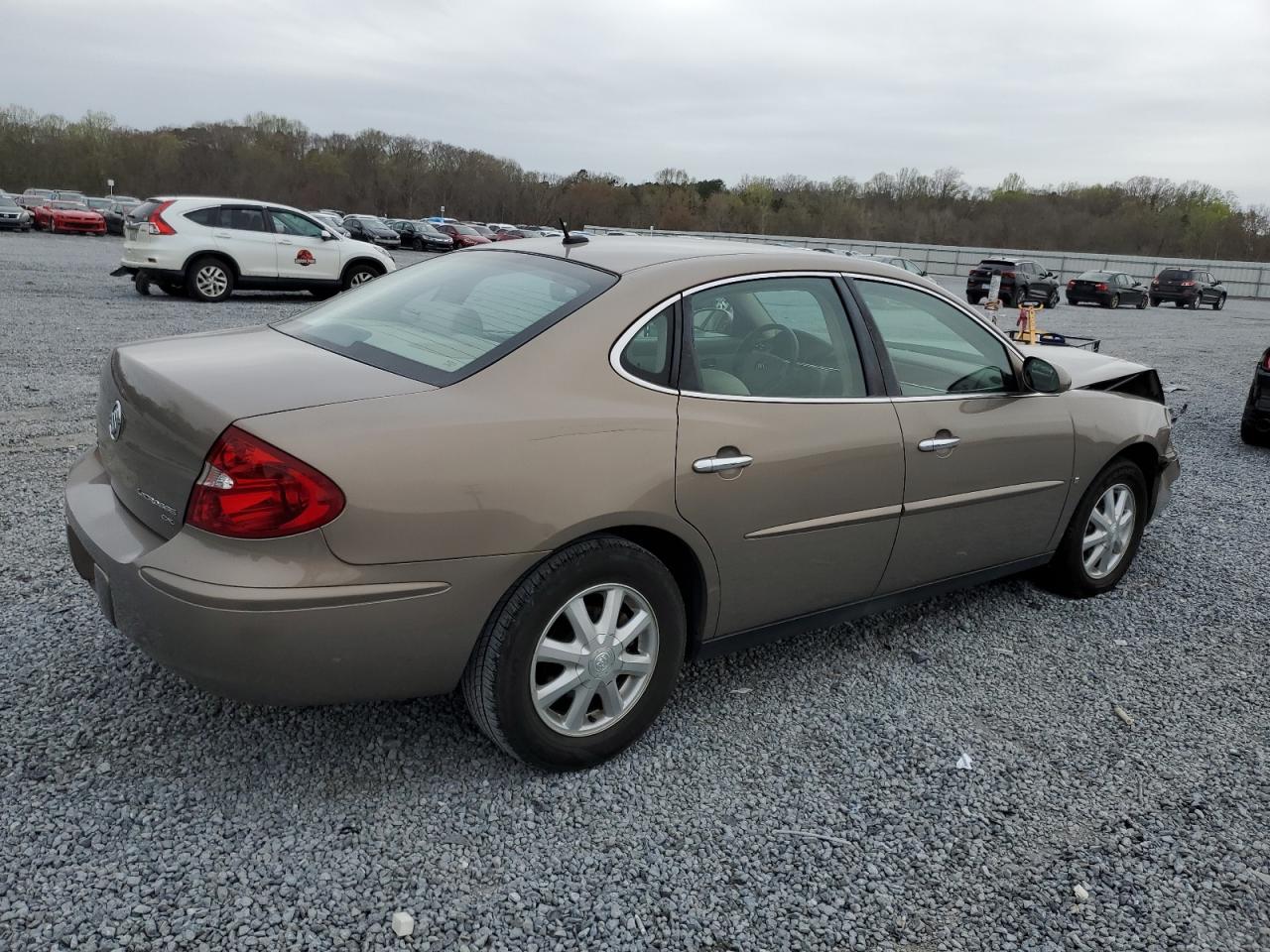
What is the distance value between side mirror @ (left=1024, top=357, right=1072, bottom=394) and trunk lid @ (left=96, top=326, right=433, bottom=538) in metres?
2.51

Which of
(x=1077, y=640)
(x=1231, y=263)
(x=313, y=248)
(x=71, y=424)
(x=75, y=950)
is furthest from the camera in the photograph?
(x=1231, y=263)

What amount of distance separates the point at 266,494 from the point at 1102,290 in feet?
116

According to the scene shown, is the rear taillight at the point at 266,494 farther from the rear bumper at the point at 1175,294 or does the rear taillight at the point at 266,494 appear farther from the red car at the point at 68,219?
the red car at the point at 68,219

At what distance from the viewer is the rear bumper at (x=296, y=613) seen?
2.35 m

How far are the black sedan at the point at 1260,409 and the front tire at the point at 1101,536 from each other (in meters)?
4.63

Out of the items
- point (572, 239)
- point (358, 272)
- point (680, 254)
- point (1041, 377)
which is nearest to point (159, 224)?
point (358, 272)

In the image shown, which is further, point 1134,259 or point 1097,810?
point 1134,259

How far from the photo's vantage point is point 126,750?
285 centimetres

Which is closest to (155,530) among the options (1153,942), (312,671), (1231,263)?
(312,671)

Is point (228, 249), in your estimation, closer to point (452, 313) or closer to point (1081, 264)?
point (452, 313)

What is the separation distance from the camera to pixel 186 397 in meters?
2.60

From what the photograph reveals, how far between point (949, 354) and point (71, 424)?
5.90 meters

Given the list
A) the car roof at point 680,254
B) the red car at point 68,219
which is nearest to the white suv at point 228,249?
the car roof at point 680,254

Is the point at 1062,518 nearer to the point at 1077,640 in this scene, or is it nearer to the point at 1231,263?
the point at 1077,640
